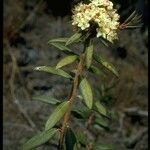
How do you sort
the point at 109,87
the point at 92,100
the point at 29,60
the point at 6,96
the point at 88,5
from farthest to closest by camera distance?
the point at 29,60
the point at 6,96
the point at 109,87
the point at 92,100
the point at 88,5

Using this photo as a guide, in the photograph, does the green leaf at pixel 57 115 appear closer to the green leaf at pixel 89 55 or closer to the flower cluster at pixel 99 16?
→ the green leaf at pixel 89 55

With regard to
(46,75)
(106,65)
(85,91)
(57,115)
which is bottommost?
(46,75)

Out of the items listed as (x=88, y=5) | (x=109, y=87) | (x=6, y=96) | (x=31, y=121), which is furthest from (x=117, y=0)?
(x=6, y=96)

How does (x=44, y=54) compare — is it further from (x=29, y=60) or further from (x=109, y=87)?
(x=109, y=87)

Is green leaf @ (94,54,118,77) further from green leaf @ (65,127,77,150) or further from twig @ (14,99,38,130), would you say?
twig @ (14,99,38,130)

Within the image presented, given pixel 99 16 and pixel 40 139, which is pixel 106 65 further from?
pixel 40 139

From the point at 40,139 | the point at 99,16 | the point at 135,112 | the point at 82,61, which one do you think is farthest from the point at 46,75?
the point at 99,16
